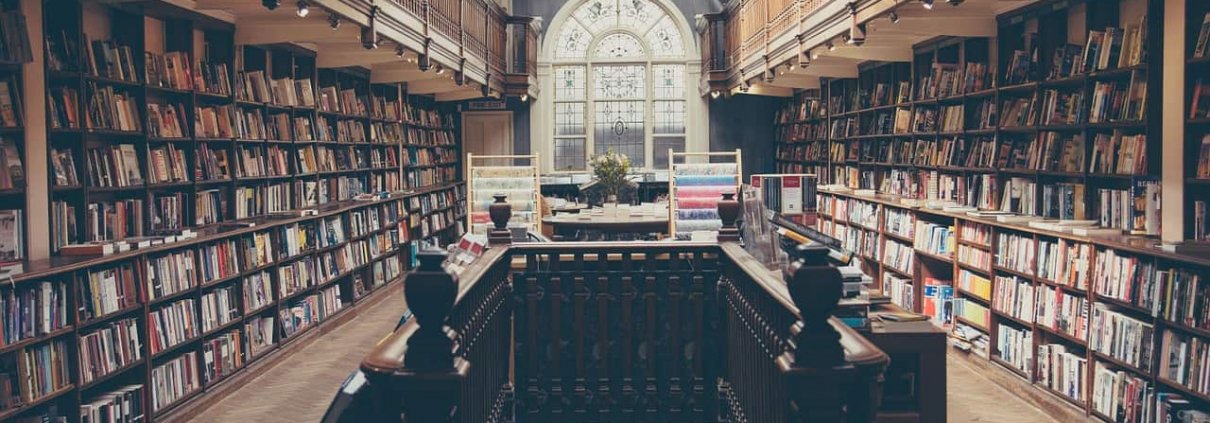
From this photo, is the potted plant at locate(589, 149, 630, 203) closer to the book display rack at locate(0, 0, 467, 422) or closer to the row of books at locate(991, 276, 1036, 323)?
the book display rack at locate(0, 0, 467, 422)

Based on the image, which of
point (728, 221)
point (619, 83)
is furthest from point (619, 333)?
point (619, 83)

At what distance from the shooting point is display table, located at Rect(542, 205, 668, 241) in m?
9.21

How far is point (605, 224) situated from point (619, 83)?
29.3 ft

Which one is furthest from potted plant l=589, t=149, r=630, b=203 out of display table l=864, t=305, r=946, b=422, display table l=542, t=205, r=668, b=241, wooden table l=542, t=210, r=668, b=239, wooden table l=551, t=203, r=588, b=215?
display table l=864, t=305, r=946, b=422

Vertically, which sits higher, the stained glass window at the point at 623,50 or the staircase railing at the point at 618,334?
the stained glass window at the point at 623,50

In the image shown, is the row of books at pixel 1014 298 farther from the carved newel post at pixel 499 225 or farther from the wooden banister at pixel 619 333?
the carved newel post at pixel 499 225

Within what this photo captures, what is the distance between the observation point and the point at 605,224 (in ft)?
30.1

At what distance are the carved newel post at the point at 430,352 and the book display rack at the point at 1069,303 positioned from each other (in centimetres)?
341

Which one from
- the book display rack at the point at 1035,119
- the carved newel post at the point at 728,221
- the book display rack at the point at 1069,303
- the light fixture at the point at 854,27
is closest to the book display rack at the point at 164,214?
the carved newel post at the point at 728,221

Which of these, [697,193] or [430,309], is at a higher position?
[697,193]

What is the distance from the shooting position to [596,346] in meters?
4.80

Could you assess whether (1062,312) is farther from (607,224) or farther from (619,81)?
(619,81)

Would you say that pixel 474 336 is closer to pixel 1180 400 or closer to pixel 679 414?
pixel 679 414

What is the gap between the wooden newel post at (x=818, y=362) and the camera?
2744mm
